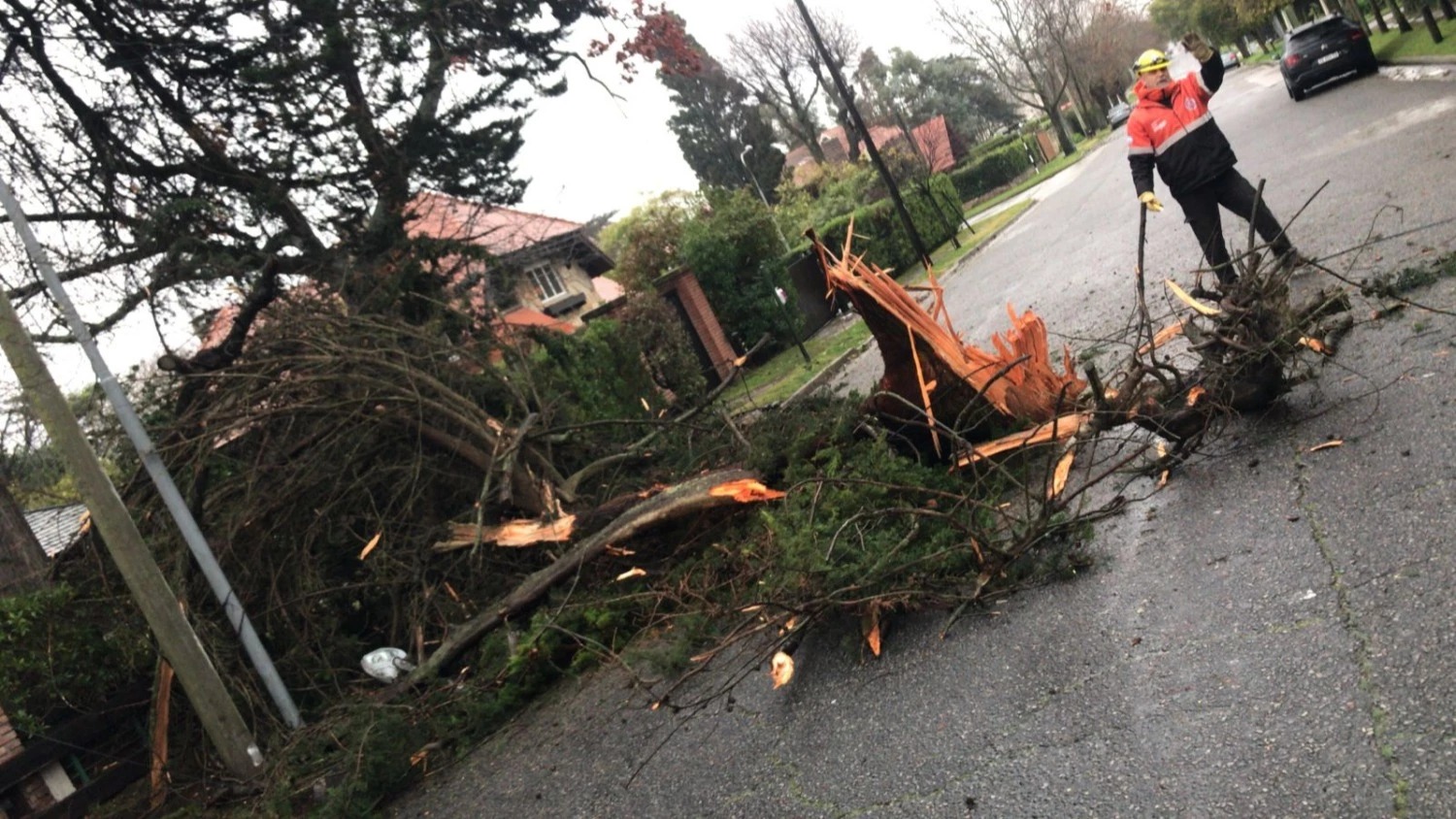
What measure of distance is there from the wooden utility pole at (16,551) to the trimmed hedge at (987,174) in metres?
50.0

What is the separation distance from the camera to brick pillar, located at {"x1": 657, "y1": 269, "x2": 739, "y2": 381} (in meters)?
21.7

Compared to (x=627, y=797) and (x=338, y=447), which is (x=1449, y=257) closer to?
(x=627, y=797)

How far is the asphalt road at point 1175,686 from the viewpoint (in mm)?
3156

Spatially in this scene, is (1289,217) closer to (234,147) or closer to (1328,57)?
(234,147)

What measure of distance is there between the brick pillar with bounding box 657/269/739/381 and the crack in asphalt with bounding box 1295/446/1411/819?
17.6m

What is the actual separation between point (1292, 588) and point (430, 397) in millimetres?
6773

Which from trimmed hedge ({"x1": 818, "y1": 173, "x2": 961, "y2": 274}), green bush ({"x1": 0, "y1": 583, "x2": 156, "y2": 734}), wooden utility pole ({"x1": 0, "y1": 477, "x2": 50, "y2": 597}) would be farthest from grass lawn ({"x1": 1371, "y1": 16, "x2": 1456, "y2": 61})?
wooden utility pole ({"x1": 0, "y1": 477, "x2": 50, "y2": 597})

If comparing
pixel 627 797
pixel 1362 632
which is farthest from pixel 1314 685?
pixel 627 797

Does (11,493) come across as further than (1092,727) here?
Yes

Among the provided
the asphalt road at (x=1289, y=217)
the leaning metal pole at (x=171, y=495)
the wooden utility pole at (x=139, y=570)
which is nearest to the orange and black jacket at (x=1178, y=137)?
the asphalt road at (x=1289, y=217)

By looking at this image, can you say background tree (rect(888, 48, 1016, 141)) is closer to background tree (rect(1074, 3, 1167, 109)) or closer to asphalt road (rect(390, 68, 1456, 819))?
background tree (rect(1074, 3, 1167, 109))

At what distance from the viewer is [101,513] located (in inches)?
288

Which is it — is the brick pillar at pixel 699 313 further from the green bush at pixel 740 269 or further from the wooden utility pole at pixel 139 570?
the wooden utility pole at pixel 139 570

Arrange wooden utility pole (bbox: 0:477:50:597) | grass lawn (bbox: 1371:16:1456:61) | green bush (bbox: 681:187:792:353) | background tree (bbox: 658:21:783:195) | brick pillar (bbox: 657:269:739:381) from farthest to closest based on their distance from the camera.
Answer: background tree (bbox: 658:21:783:195)
green bush (bbox: 681:187:792:353)
brick pillar (bbox: 657:269:739:381)
grass lawn (bbox: 1371:16:1456:61)
wooden utility pole (bbox: 0:477:50:597)
